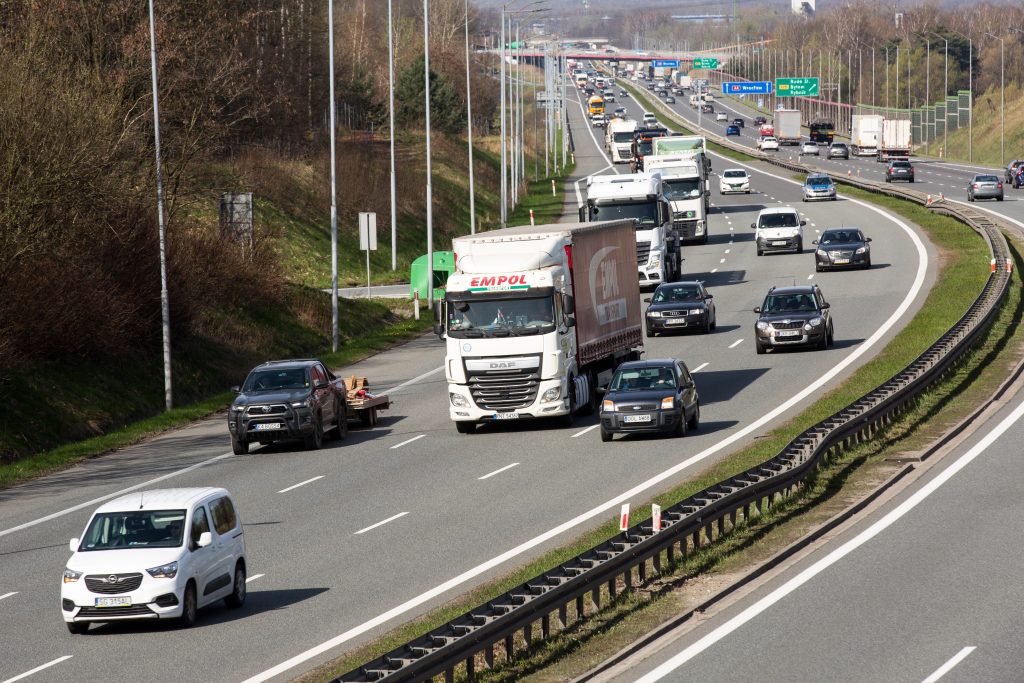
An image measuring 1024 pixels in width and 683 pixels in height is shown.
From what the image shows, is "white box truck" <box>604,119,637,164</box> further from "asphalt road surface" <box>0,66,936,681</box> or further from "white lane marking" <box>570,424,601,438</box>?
"white lane marking" <box>570,424,601,438</box>

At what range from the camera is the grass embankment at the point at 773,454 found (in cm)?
1538

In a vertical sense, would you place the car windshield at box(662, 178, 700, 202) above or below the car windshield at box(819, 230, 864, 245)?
above

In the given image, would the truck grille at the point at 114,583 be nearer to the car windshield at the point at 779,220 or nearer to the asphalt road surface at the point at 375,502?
the asphalt road surface at the point at 375,502

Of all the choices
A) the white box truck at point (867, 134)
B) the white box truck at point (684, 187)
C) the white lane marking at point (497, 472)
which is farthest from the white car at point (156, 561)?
the white box truck at point (867, 134)

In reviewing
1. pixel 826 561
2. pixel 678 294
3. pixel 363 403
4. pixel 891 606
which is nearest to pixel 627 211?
pixel 678 294

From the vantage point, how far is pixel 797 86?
7662 inches

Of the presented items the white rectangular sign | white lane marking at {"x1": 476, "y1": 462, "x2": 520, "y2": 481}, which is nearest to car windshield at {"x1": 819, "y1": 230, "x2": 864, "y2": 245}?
the white rectangular sign

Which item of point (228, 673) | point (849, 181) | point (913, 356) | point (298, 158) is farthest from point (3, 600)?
point (849, 181)

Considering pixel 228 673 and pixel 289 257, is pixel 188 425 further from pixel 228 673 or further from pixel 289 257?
pixel 289 257

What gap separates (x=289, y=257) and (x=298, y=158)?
18.8 meters

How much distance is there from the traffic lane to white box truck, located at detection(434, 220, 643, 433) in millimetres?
10149

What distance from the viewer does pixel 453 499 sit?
2511cm

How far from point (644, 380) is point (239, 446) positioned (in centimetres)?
849

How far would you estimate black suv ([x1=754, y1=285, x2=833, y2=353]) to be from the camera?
39750 mm
